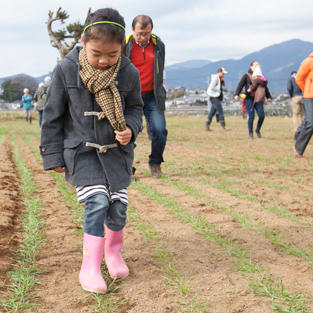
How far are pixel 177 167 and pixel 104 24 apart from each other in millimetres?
4448

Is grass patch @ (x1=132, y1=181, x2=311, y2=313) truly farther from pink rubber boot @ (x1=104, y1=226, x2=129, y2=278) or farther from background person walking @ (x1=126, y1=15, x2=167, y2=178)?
background person walking @ (x1=126, y1=15, x2=167, y2=178)

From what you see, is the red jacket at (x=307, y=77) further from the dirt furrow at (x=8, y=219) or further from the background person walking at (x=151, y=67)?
the dirt furrow at (x=8, y=219)

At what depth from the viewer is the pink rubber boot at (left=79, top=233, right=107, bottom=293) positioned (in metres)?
2.27

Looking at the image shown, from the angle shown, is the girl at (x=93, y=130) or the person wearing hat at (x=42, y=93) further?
the person wearing hat at (x=42, y=93)

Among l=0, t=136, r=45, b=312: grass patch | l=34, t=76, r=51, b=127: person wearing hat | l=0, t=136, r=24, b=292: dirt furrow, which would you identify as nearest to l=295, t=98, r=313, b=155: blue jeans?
l=0, t=136, r=45, b=312: grass patch

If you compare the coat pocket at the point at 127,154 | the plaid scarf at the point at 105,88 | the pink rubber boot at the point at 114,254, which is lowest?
the pink rubber boot at the point at 114,254

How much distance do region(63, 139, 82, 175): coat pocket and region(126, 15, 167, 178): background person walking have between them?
284 cm

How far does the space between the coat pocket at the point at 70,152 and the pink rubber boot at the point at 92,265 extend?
431 millimetres

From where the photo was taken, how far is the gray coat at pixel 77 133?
232 cm

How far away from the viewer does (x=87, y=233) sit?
2.35m

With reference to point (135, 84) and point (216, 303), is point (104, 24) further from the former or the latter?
point (216, 303)

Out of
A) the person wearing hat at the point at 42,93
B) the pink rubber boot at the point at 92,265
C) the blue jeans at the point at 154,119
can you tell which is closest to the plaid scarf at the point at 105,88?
the pink rubber boot at the point at 92,265

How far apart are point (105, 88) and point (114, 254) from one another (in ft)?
3.57

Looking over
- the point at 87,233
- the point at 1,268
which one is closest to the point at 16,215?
the point at 1,268
